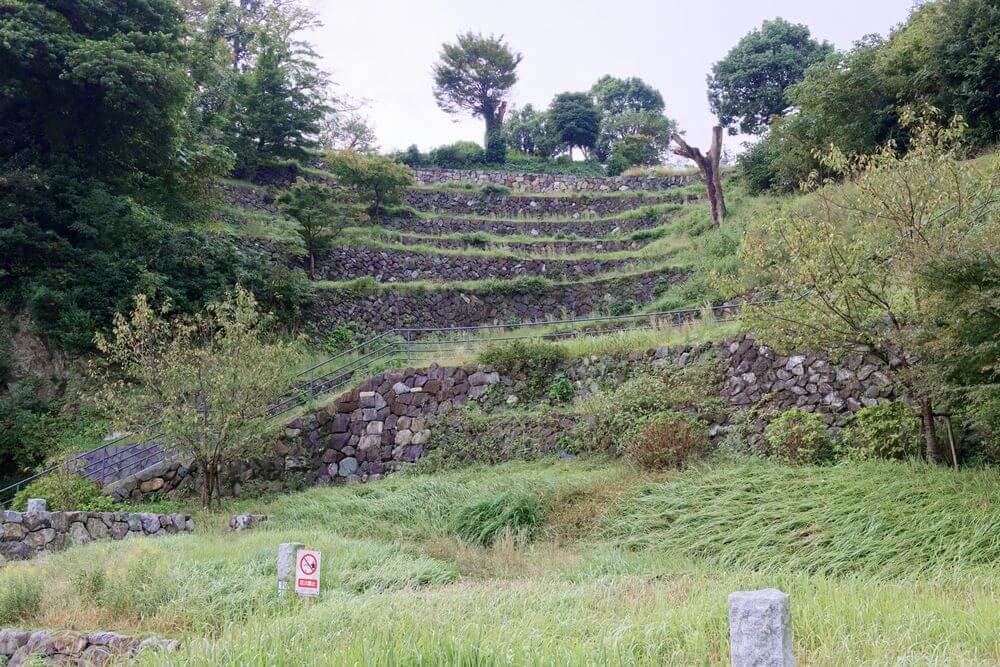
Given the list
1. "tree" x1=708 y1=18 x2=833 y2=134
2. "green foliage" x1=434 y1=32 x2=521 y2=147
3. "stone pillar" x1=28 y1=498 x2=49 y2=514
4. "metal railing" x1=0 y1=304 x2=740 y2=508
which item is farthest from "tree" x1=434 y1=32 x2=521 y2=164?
"stone pillar" x1=28 y1=498 x2=49 y2=514

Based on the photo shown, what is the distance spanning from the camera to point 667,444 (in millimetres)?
11219

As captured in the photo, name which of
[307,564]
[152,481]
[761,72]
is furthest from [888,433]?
[761,72]

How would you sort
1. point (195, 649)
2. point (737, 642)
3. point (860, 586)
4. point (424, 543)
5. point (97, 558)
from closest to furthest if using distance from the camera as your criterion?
1. point (737, 642)
2. point (195, 649)
3. point (860, 586)
4. point (97, 558)
5. point (424, 543)

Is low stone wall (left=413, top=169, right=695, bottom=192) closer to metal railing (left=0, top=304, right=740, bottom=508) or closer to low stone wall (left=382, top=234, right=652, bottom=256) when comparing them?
low stone wall (left=382, top=234, right=652, bottom=256)

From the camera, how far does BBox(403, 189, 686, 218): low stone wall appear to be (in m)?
31.9

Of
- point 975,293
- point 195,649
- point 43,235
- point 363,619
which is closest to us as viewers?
point 195,649

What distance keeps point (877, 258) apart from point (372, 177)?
22.2m

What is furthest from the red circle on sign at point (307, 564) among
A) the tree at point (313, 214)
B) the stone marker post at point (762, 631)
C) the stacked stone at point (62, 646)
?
the tree at point (313, 214)

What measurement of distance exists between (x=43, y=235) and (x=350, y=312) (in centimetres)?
884

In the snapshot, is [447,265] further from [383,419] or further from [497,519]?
[497,519]

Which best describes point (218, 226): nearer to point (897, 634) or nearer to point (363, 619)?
point (363, 619)

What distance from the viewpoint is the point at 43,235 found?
17.1 meters

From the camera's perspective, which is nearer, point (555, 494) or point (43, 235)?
point (555, 494)

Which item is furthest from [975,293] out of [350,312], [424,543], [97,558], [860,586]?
[350,312]
